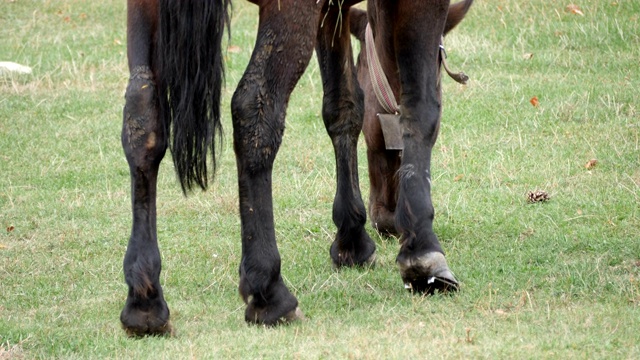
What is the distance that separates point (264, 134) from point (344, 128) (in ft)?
4.47

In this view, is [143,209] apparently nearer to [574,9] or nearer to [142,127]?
[142,127]

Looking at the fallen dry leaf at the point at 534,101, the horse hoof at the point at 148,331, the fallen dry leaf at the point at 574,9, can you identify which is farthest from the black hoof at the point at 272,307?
the fallen dry leaf at the point at 574,9

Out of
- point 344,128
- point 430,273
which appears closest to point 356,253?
point 344,128

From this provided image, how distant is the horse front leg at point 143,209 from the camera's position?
15.0 ft

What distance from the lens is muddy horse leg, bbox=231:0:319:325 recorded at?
466 centimetres

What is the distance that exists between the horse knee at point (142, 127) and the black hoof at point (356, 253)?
1619 mm

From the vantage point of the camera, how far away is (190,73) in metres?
4.59

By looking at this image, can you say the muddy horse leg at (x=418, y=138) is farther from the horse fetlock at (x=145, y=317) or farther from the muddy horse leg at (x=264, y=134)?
the horse fetlock at (x=145, y=317)

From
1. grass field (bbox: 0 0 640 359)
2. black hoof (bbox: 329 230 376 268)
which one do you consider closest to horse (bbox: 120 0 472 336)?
grass field (bbox: 0 0 640 359)

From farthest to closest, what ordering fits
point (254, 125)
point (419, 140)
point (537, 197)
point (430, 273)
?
Result: 1. point (537, 197)
2. point (419, 140)
3. point (430, 273)
4. point (254, 125)

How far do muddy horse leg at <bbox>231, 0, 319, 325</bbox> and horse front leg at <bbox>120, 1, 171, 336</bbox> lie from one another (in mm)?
384

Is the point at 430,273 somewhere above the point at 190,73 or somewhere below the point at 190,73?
below

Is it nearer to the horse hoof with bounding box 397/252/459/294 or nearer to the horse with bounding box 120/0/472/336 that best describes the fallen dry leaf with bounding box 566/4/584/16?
the horse hoof with bounding box 397/252/459/294

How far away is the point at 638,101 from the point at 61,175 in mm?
5031
